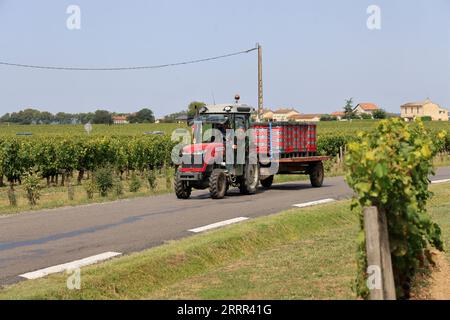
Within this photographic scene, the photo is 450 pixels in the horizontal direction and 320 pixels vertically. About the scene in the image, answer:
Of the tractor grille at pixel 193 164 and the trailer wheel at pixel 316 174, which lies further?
the trailer wheel at pixel 316 174

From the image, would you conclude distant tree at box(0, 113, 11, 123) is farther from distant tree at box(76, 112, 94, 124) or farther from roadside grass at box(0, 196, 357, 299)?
roadside grass at box(0, 196, 357, 299)

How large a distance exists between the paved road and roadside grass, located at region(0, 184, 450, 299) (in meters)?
1.03

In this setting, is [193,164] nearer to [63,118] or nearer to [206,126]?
[206,126]

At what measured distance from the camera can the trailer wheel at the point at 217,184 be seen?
2000 centimetres

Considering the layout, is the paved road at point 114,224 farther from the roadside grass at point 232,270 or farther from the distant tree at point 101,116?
the distant tree at point 101,116

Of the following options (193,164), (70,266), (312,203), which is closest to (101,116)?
(193,164)

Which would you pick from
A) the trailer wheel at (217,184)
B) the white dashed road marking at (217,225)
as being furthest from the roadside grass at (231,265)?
the trailer wheel at (217,184)

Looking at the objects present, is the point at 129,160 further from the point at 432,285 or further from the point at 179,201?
the point at 432,285

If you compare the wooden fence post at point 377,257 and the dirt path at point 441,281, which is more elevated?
the wooden fence post at point 377,257

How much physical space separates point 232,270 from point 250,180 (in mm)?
11208

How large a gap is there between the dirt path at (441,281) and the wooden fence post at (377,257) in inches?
73.5

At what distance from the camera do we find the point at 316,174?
24.6 metres

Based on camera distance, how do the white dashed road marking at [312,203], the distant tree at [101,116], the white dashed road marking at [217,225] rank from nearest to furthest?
the white dashed road marking at [217,225]
the white dashed road marking at [312,203]
the distant tree at [101,116]
